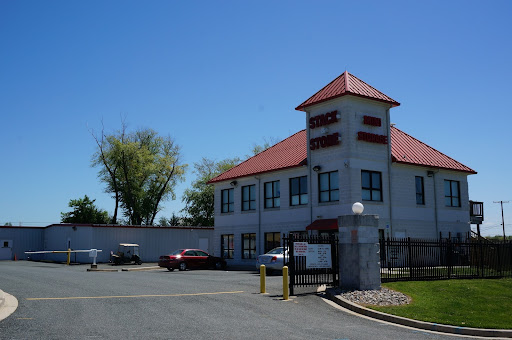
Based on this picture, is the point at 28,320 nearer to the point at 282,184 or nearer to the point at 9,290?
the point at 9,290

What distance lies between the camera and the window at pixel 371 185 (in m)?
30.9

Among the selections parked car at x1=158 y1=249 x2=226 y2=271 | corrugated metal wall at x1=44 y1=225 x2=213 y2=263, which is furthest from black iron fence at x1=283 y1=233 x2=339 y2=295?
corrugated metal wall at x1=44 y1=225 x2=213 y2=263

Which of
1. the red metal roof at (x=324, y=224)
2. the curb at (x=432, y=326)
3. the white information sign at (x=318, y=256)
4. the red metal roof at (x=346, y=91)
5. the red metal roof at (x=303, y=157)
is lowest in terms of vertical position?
the curb at (x=432, y=326)

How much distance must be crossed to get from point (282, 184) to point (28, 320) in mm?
25140

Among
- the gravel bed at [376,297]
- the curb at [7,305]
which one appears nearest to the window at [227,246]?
the gravel bed at [376,297]

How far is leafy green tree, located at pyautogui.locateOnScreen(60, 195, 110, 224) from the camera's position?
69.1 m

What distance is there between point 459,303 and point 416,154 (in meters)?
20.8

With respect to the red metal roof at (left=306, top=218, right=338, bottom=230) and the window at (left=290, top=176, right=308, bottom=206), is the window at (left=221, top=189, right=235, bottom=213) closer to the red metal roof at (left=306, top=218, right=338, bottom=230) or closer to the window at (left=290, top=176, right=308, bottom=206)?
the window at (left=290, top=176, right=308, bottom=206)

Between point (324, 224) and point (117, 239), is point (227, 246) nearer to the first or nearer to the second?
point (117, 239)

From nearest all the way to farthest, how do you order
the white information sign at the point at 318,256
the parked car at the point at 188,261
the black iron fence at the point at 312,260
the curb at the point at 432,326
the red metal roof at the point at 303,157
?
the curb at the point at 432,326, the black iron fence at the point at 312,260, the white information sign at the point at 318,256, the parked car at the point at 188,261, the red metal roof at the point at 303,157

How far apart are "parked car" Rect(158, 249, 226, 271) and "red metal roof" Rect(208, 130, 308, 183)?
23.3ft

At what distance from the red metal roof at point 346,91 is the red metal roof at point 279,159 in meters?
3.53

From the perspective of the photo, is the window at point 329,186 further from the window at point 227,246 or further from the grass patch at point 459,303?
the grass patch at point 459,303

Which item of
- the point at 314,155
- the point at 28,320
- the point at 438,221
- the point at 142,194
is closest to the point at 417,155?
the point at 438,221
